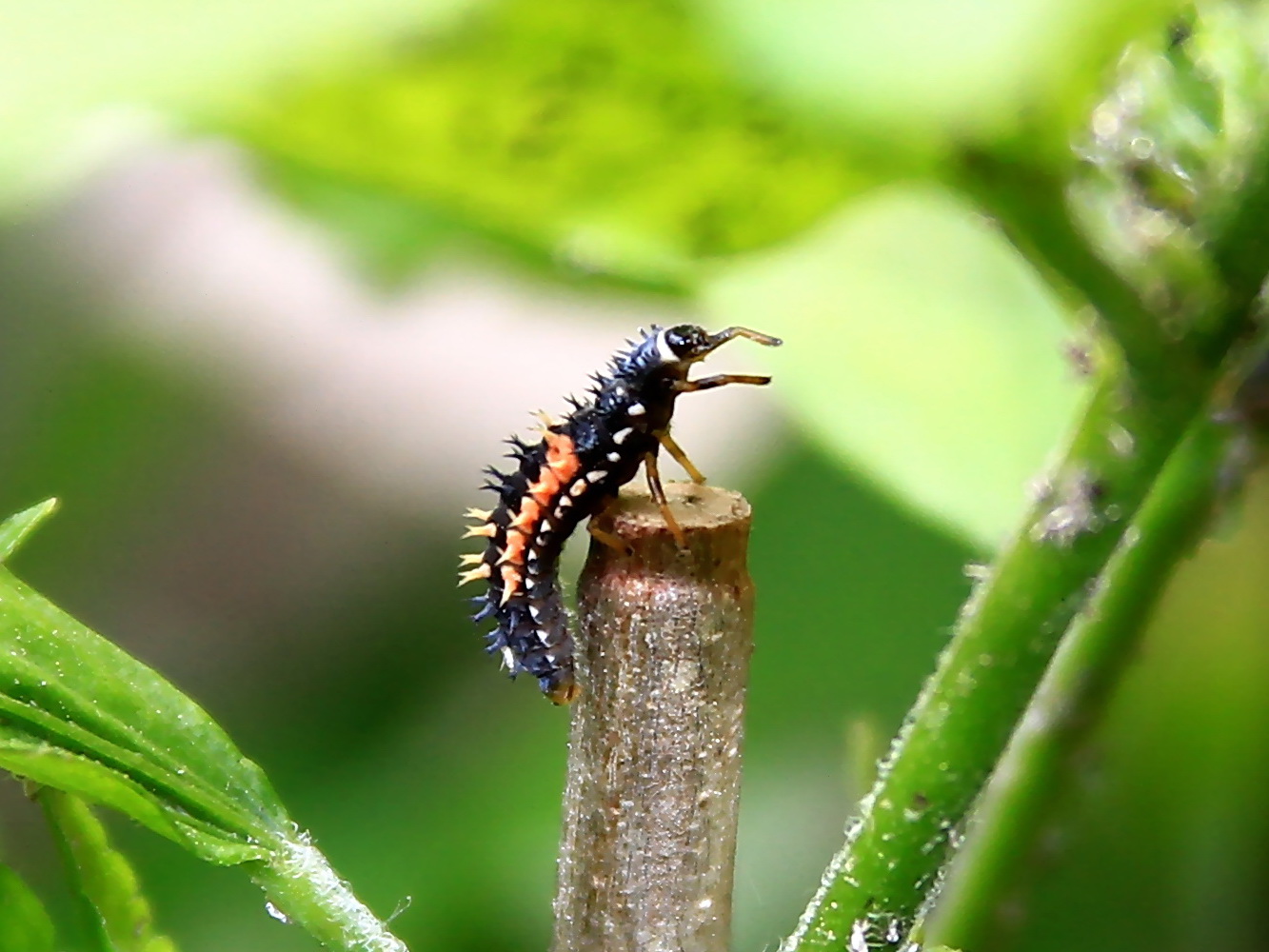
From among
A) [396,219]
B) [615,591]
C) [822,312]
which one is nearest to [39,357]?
[396,219]

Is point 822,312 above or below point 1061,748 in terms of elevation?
above

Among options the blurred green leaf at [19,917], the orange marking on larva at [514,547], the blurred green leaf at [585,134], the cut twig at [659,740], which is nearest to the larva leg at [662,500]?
the cut twig at [659,740]

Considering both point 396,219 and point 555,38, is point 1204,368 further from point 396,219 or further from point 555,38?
point 396,219

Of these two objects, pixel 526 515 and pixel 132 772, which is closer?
pixel 132 772

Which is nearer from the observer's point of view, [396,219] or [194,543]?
[396,219]

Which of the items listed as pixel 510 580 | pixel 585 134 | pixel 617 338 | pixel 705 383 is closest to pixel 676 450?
pixel 705 383

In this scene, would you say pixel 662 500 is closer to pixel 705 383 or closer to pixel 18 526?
pixel 705 383

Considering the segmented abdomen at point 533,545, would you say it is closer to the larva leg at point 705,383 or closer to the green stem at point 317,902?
the larva leg at point 705,383
